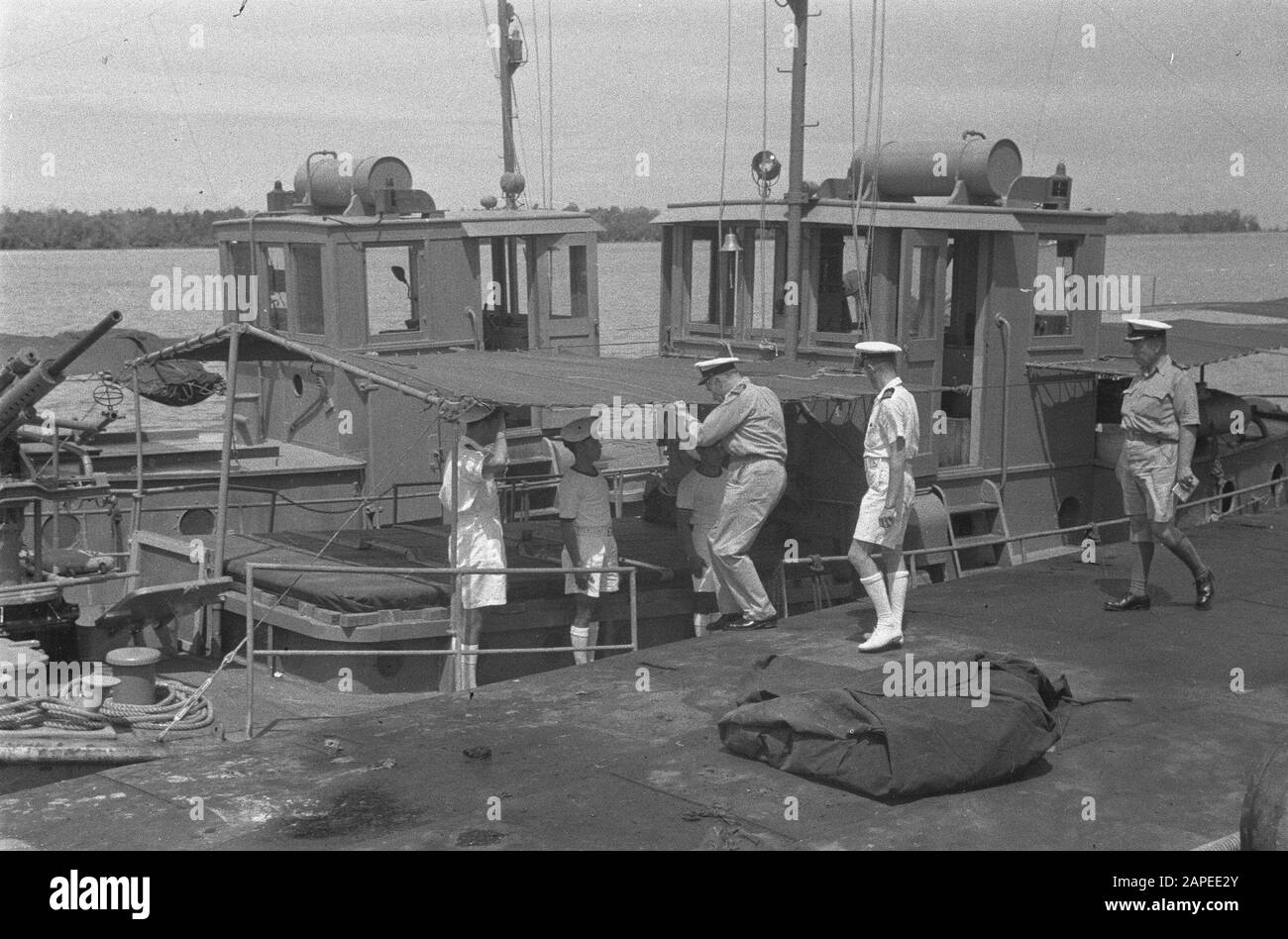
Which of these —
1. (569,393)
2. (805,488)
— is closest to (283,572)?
(569,393)

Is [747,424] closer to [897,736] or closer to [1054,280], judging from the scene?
[897,736]

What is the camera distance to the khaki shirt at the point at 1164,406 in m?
8.77

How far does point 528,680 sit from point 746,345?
566cm

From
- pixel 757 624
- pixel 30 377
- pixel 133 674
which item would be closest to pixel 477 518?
pixel 757 624

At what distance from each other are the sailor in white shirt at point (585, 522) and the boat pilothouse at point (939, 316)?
2318mm

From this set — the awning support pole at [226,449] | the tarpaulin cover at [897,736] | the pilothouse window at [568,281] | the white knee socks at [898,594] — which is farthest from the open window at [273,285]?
the tarpaulin cover at [897,736]

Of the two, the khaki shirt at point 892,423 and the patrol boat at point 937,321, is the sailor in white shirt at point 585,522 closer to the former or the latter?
the patrol boat at point 937,321

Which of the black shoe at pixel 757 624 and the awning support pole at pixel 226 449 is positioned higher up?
the awning support pole at pixel 226 449

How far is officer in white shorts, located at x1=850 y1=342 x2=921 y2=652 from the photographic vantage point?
805 centimetres
